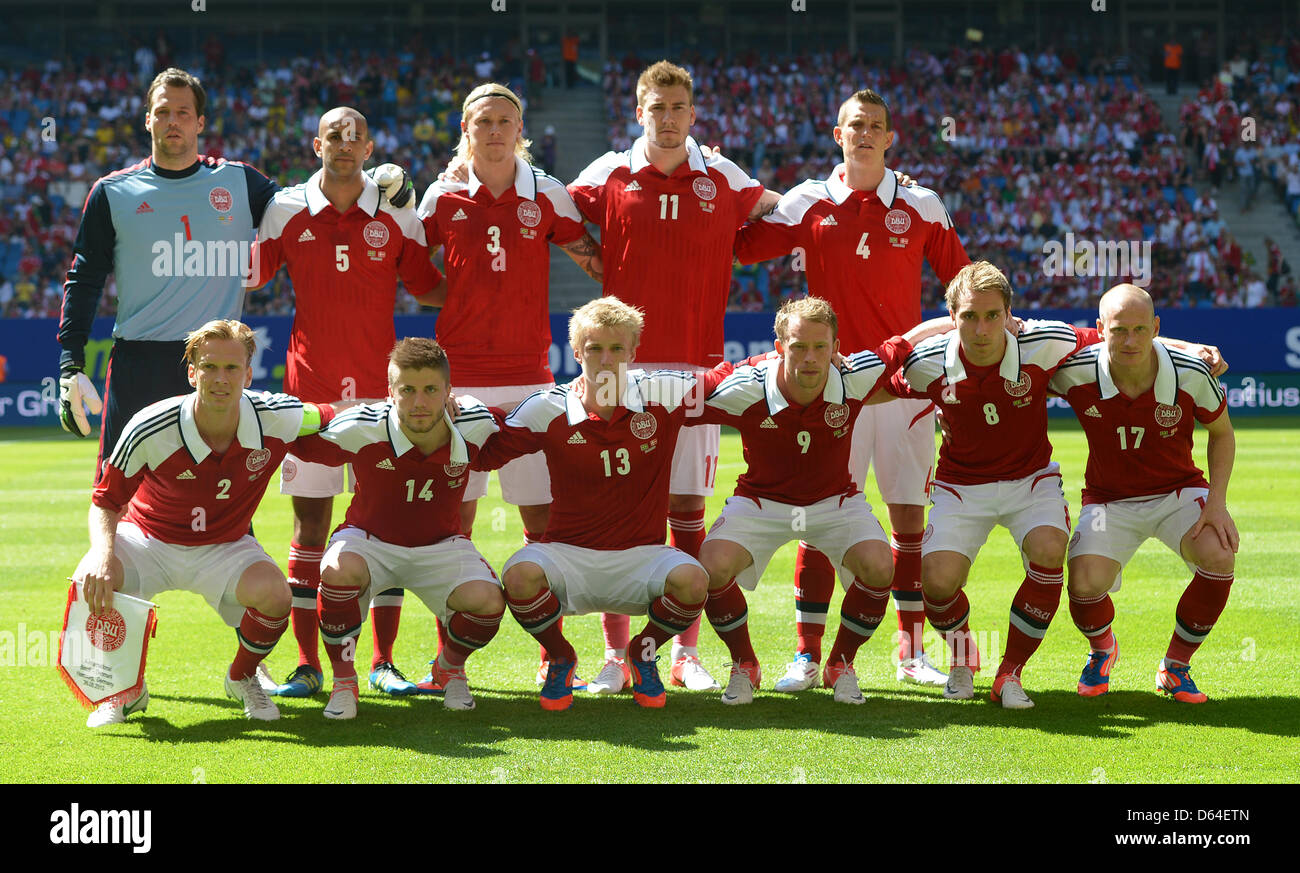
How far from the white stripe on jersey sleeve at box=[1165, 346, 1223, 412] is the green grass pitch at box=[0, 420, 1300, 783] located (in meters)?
1.16

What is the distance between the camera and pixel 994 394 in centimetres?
545

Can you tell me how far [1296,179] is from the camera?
26.2 metres

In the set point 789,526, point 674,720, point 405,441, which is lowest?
point 674,720

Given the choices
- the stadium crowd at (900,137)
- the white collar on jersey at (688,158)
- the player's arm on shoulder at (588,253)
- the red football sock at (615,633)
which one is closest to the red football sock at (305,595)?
the red football sock at (615,633)

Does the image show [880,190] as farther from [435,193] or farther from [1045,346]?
[435,193]

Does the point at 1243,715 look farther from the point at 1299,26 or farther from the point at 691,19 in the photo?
the point at 1299,26

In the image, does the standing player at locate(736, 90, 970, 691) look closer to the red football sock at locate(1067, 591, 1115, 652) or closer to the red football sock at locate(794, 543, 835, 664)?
the red football sock at locate(794, 543, 835, 664)

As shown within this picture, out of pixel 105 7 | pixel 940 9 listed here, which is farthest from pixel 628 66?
pixel 105 7

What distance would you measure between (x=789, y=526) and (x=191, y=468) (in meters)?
2.38

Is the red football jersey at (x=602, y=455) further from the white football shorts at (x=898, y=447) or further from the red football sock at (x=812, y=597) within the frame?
the white football shorts at (x=898, y=447)

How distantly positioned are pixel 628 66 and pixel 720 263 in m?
25.1

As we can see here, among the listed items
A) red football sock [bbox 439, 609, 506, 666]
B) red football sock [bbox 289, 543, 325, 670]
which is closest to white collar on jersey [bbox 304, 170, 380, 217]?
red football sock [bbox 289, 543, 325, 670]

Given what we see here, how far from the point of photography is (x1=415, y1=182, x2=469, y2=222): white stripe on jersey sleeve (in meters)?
6.01

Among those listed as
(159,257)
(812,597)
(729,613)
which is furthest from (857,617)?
(159,257)
